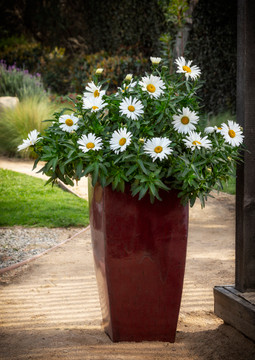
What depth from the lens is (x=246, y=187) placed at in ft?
8.91

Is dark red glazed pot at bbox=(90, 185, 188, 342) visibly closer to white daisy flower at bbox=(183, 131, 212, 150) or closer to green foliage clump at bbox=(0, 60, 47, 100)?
white daisy flower at bbox=(183, 131, 212, 150)

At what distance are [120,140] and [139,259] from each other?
0.66 meters

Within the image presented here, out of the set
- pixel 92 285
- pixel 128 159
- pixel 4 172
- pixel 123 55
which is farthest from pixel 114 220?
pixel 123 55

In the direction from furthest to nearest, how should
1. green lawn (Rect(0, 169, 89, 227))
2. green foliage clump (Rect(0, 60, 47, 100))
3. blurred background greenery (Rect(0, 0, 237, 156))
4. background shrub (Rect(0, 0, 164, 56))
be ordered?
background shrub (Rect(0, 0, 164, 56)) → green foliage clump (Rect(0, 60, 47, 100)) → blurred background greenery (Rect(0, 0, 237, 156)) → green lawn (Rect(0, 169, 89, 227))

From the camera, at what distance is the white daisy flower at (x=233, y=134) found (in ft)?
8.13

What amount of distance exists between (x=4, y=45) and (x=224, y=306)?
596 inches

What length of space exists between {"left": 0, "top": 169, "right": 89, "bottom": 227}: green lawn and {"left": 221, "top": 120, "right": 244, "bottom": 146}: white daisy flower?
357cm

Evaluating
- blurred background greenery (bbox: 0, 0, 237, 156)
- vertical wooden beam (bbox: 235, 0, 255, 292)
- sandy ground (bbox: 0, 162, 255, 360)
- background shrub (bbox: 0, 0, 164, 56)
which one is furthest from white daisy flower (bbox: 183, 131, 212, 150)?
background shrub (bbox: 0, 0, 164, 56)

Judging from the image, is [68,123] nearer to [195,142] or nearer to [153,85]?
[153,85]

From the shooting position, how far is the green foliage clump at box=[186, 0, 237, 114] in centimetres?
1119

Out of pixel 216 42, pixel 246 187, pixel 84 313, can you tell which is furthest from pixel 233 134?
pixel 216 42

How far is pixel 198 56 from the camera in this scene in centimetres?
1132

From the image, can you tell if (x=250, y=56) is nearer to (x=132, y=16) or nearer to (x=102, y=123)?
(x=102, y=123)

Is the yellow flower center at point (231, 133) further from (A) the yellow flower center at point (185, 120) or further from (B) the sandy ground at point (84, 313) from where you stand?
(B) the sandy ground at point (84, 313)
